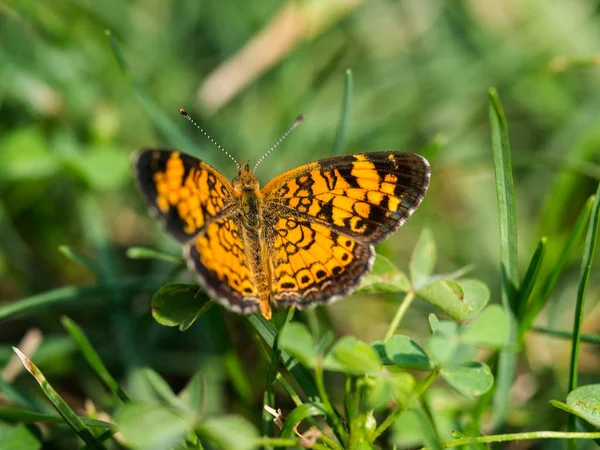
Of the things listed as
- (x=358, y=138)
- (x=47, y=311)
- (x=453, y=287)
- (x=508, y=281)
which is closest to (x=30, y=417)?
(x=47, y=311)

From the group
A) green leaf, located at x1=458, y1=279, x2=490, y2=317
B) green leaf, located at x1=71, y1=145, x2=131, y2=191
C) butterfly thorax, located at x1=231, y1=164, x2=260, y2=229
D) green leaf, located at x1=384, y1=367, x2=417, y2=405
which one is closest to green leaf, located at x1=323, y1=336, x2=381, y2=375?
green leaf, located at x1=384, y1=367, x2=417, y2=405

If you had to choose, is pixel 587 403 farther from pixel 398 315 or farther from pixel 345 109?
pixel 345 109

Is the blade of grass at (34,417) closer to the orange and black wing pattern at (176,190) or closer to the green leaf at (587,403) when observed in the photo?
the orange and black wing pattern at (176,190)

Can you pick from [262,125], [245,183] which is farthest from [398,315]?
[262,125]

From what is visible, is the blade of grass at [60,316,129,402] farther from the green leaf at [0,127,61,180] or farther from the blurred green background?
the green leaf at [0,127,61,180]

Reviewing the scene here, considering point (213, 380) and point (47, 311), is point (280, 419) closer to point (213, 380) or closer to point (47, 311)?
point (213, 380)

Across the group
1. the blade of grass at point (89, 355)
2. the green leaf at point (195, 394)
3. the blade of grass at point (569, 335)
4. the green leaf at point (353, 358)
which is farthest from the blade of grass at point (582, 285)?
the blade of grass at point (89, 355)
